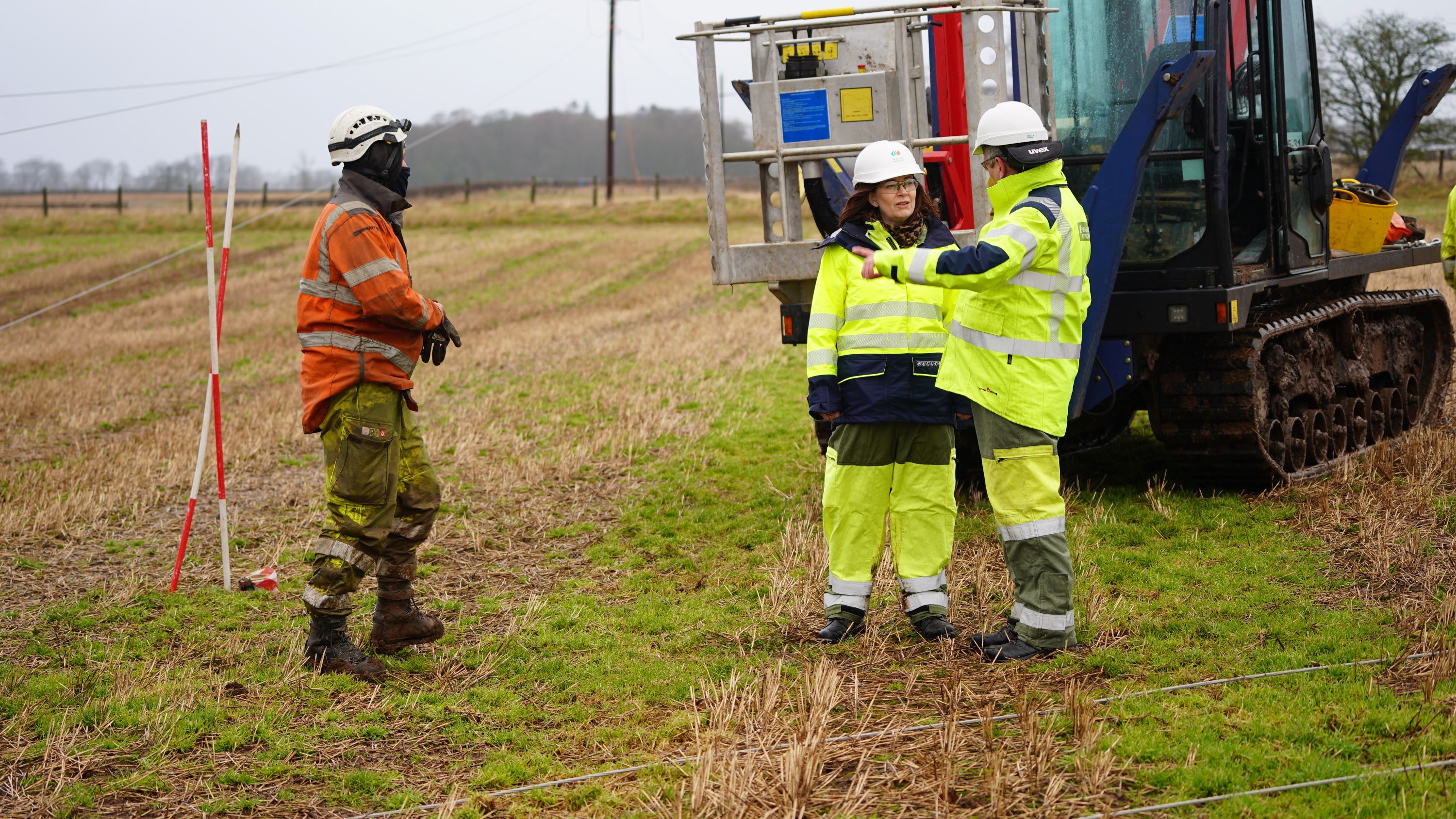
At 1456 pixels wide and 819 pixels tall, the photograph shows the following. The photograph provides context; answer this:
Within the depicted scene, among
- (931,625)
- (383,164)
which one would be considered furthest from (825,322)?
(383,164)

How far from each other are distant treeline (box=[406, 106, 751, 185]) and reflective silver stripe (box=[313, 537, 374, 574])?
96.8m

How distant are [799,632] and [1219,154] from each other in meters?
3.78

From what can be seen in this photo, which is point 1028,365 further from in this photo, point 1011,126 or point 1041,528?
point 1011,126

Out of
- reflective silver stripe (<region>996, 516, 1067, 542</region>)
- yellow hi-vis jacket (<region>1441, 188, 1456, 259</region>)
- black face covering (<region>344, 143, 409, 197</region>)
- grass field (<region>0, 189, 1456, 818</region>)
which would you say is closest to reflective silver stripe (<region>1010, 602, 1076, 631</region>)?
grass field (<region>0, 189, 1456, 818</region>)

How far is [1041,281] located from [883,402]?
31.7 inches

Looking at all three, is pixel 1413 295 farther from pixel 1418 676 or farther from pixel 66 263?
pixel 66 263

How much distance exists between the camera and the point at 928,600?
543cm

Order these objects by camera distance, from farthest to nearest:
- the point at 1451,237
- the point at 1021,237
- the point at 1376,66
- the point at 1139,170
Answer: the point at 1376,66 → the point at 1451,237 → the point at 1139,170 → the point at 1021,237

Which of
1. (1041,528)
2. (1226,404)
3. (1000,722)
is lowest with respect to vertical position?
(1000,722)

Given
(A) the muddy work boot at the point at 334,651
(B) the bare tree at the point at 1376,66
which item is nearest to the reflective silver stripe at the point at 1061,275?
(A) the muddy work boot at the point at 334,651

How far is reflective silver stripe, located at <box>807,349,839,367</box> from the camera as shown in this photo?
5.41 metres

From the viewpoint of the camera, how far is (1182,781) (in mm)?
3822

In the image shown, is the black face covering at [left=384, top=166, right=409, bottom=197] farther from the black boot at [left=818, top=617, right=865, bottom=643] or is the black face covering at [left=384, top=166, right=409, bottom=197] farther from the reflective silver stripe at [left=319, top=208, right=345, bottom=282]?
the black boot at [left=818, top=617, right=865, bottom=643]

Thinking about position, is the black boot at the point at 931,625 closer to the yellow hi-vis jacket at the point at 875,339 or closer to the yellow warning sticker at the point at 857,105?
the yellow hi-vis jacket at the point at 875,339
